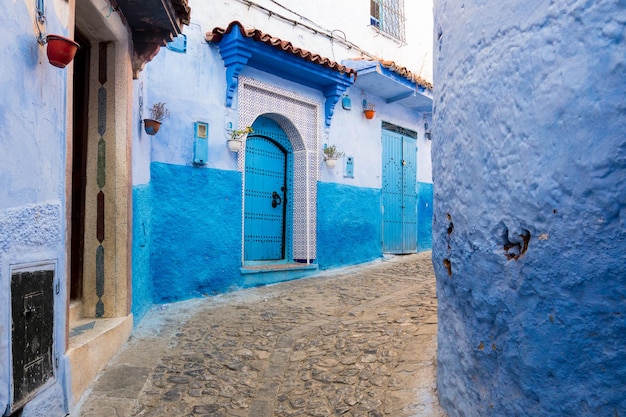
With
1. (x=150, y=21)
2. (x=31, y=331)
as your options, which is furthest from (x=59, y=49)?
(x=150, y=21)

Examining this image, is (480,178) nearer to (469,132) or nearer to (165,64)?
(469,132)

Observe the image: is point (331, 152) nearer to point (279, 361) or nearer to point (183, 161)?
point (183, 161)

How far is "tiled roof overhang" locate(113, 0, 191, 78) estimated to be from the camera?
4043 millimetres

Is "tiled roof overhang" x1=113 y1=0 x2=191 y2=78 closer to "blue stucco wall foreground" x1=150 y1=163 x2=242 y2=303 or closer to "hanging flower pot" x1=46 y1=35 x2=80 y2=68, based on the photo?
"blue stucco wall foreground" x1=150 y1=163 x2=242 y2=303

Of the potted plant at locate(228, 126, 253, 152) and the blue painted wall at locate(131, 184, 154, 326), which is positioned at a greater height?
the potted plant at locate(228, 126, 253, 152)

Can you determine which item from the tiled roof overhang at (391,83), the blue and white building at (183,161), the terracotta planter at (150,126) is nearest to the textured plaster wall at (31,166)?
the blue and white building at (183,161)

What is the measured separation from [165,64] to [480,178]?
4665 mm

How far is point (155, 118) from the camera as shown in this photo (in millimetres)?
5555

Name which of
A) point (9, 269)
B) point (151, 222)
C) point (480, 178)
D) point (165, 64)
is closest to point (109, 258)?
point (151, 222)

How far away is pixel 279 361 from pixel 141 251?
2063 mm

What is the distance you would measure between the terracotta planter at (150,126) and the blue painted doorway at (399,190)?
16.5 feet

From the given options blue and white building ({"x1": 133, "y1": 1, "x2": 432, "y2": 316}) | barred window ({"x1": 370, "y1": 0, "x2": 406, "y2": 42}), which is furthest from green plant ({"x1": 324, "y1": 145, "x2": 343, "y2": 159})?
barred window ({"x1": 370, "y1": 0, "x2": 406, "y2": 42})

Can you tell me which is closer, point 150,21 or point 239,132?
point 150,21

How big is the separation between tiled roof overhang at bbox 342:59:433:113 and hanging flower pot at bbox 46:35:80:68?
588 cm
